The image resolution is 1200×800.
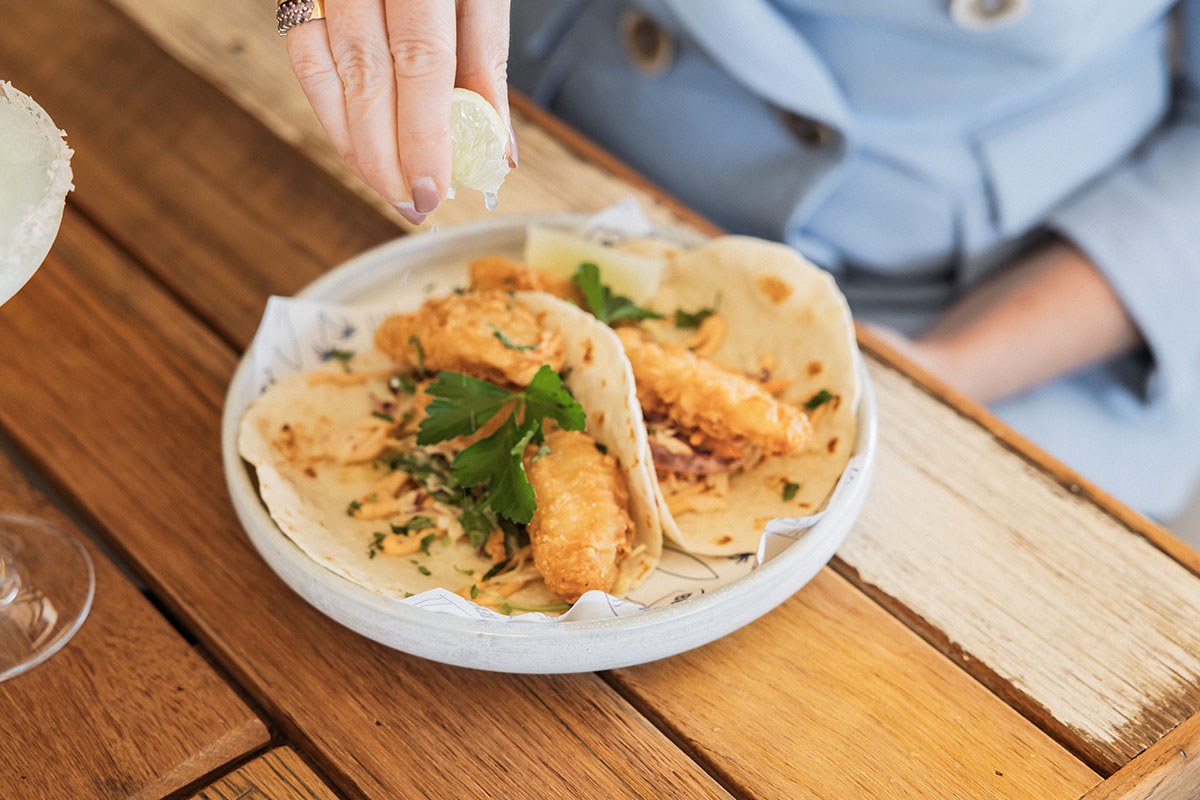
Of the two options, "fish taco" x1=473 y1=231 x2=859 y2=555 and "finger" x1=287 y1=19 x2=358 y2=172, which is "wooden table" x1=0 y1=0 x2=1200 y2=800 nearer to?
"fish taco" x1=473 y1=231 x2=859 y2=555

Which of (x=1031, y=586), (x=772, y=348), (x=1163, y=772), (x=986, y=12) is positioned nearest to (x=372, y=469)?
(x=772, y=348)

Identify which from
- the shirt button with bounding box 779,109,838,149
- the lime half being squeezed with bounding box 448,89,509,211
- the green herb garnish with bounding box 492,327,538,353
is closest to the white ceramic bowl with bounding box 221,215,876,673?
the green herb garnish with bounding box 492,327,538,353

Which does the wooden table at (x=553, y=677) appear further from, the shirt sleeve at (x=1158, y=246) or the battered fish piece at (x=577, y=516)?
the shirt sleeve at (x=1158, y=246)

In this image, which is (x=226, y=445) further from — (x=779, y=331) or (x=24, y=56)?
(x=24, y=56)

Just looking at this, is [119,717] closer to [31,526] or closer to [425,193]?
[31,526]

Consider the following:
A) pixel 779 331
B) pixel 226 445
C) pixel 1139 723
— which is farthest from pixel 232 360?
pixel 1139 723
